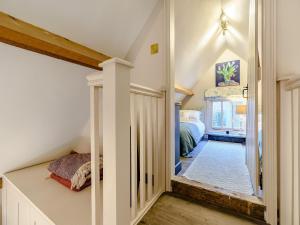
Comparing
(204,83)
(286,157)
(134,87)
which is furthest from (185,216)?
(204,83)

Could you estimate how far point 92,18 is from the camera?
4.14ft

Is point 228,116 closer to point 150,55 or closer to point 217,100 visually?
point 217,100

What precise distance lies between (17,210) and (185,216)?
4.92 feet

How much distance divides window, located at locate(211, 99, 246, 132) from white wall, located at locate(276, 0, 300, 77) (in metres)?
3.13

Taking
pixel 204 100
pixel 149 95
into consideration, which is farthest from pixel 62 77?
pixel 204 100

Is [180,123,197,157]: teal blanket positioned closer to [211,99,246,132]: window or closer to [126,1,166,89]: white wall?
[126,1,166,89]: white wall

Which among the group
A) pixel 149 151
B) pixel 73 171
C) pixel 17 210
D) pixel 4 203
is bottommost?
pixel 4 203

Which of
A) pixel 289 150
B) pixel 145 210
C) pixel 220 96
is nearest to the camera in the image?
pixel 289 150

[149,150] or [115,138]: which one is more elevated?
[115,138]

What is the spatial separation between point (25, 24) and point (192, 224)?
1815 millimetres

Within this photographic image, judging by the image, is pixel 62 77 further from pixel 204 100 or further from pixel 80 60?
pixel 204 100

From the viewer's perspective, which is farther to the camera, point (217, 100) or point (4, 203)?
point (217, 100)

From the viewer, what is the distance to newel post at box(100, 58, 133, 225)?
2.12 feet

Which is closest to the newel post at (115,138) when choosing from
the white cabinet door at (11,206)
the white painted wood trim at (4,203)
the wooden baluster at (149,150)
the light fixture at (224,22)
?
the wooden baluster at (149,150)
